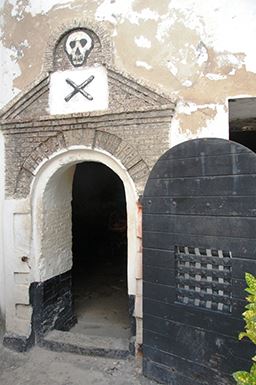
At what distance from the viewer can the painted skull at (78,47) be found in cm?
449

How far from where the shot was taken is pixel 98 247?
9984mm

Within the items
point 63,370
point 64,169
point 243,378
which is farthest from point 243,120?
point 63,370

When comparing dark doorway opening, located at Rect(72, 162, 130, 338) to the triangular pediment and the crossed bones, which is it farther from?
the crossed bones

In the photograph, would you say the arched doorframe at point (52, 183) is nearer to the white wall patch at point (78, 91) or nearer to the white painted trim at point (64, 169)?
the white painted trim at point (64, 169)

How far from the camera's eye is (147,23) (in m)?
4.20

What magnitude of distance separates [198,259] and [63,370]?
7.27ft

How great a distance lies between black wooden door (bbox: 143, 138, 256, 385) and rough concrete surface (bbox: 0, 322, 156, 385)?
1.02 ft

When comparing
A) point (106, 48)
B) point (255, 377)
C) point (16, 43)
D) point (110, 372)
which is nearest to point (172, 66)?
point (106, 48)

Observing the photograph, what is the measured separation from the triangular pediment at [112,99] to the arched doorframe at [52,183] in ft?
1.87

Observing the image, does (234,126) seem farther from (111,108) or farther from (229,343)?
(229,343)

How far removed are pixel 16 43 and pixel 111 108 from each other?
5.71ft

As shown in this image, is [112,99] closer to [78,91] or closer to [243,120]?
[78,91]

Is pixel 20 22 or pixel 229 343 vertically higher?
pixel 20 22

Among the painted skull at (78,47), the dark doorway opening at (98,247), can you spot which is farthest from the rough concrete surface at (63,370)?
the painted skull at (78,47)
